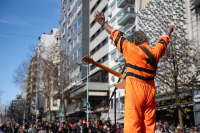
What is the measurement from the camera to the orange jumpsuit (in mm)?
3297

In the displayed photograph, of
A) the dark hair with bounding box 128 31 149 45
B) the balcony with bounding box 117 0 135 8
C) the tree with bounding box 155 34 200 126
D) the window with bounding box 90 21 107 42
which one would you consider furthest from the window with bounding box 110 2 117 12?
the dark hair with bounding box 128 31 149 45

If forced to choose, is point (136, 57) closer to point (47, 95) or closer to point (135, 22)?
point (135, 22)

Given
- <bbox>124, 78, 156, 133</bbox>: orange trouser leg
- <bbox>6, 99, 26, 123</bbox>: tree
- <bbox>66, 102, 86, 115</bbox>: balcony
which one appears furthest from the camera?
<bbox>6, 99, 26, 123</bbox>: tree

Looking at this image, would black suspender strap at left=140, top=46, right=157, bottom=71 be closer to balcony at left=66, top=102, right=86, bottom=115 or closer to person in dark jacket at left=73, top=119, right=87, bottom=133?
person in dark jacket at left=73, top=119, right=87, bottom=133

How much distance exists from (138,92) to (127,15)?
2701 cm

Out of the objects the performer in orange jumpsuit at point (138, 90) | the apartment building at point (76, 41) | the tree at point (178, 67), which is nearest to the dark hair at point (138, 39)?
the performer in orange jumpsuit at point (138, 90)

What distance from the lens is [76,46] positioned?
4538cm

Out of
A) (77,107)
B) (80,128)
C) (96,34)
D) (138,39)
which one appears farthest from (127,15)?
(138,39)

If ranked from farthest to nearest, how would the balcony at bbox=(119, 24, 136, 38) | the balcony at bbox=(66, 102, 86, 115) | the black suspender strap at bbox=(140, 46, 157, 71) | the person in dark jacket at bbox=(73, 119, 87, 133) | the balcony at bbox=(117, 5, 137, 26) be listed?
1. the balcony at bbox=(66, 102, 86, 115)
2. the balcony at bbox=(117, 5, 137, 26)
3. the balcony at bbox=(119, 24, 136, 38)
4. the person in dark jacket at bbox=(73, 119, 87, 133)
5. the black suspender strap at bbox=(140, 46, 157, 71)

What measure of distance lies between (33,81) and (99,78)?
33.8ft

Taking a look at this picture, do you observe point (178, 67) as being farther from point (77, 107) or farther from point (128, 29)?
point (77, 107)

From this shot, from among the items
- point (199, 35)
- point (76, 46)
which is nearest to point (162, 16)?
point (199, 35)

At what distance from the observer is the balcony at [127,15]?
29.6 metres

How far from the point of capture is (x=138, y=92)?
3.37 meters
